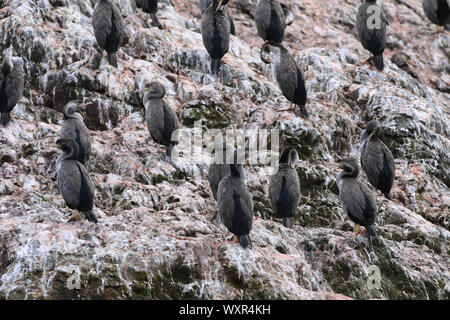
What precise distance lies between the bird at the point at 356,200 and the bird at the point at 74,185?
Answer: 4.06 meters

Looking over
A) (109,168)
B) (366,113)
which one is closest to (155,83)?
(109,168)

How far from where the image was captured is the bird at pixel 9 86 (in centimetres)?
1199

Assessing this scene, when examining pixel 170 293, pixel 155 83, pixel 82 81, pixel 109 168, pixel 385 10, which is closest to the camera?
pixel 170 293

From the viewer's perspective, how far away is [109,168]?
1159cm

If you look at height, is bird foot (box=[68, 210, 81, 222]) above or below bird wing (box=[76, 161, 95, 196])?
below

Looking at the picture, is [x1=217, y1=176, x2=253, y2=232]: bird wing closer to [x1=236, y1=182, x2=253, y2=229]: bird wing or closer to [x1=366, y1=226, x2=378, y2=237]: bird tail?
[x1=236, y1=182, x2=253, y2=229]: bird wing

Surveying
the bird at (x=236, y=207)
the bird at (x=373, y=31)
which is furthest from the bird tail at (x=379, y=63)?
the bird at (x=236, y=207)

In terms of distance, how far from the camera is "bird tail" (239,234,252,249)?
9.12m

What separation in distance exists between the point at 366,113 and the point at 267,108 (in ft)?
7.55

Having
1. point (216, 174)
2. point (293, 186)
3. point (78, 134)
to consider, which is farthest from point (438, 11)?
point (78, 134)

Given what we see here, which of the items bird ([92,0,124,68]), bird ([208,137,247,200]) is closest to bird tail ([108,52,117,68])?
bird ([92,0,124,68])

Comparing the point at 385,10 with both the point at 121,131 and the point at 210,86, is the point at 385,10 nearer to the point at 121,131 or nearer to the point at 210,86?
the point at 210,86

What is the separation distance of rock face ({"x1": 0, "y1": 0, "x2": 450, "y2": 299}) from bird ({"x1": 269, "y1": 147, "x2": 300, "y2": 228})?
0.96 ft

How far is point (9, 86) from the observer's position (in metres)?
12.1
